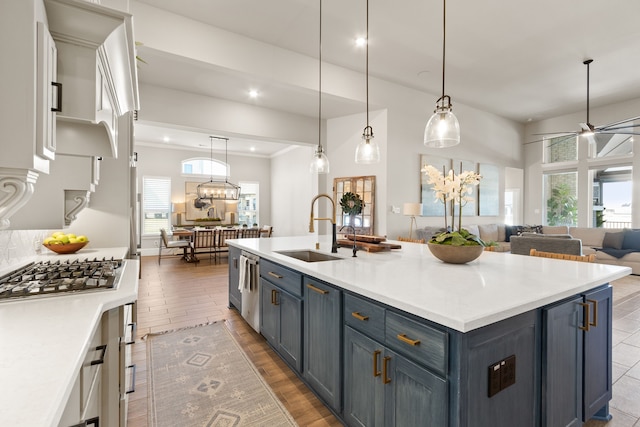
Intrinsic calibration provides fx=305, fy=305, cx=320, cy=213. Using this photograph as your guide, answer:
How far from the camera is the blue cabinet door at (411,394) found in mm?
1158

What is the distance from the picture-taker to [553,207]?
7.98 metres

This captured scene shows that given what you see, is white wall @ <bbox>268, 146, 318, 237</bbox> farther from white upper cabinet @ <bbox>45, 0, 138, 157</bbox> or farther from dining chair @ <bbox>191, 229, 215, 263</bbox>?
white upper cabinet @ <bbox>45, 0, 138, 157</bbox>

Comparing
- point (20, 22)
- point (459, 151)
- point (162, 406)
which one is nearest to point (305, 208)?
point (459, 151)

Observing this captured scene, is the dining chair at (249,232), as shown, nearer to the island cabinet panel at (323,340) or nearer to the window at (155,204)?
the window at (155,204)

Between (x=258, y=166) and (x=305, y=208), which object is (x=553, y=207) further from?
(x=258, y=166)

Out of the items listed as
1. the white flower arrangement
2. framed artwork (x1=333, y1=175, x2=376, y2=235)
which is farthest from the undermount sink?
framed artwork (x1=333, y1=175, x2=376, y2=235)

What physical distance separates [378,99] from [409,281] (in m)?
4.60

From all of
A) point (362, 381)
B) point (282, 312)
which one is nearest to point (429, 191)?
point (282, 312)

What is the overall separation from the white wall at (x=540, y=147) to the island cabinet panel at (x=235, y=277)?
716 centimetres

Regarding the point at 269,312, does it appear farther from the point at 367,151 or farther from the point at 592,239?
the point at 592,239

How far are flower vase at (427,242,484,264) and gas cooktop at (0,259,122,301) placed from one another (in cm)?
191

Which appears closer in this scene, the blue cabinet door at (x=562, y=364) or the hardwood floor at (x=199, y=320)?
Answer: the blue cabinet door at (x=562, y=364)

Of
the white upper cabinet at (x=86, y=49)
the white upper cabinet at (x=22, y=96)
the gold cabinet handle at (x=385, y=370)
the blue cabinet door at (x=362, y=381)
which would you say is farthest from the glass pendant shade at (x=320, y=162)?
the white upper cabinet at (x=22, y=96)

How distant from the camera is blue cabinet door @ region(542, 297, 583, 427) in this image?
4.56 ft
